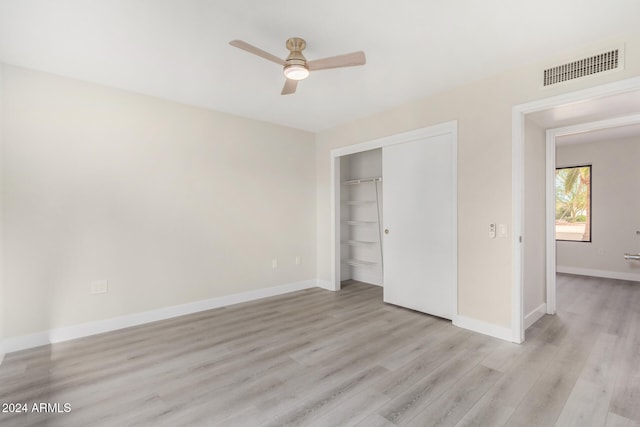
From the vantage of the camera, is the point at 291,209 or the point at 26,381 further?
the point at 291,209

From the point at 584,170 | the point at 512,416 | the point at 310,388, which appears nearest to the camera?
the point at 512,416

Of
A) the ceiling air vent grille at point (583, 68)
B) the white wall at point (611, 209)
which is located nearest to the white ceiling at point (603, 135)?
the white wall at point (611, 209)

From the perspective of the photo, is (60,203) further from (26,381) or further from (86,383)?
(86,383)

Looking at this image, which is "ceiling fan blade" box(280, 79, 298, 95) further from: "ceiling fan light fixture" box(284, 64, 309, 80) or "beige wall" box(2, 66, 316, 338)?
"beige wall" box(2, 66, 316, 338)

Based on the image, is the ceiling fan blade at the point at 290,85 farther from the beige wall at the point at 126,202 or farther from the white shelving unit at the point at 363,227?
the white shelving unit at the point at 363,227

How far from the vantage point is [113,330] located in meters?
3.18

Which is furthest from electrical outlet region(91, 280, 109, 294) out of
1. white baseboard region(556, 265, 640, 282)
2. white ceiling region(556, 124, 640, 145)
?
white baseboard region(556, 265, 640, 282)

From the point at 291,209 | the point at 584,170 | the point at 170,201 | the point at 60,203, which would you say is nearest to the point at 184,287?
the point at 170,201

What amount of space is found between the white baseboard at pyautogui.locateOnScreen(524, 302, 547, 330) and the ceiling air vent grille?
92.9 inches

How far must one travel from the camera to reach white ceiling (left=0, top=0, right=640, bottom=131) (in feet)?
6.58

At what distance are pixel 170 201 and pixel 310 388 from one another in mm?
2670

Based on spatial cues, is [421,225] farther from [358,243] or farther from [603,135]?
[603,135]

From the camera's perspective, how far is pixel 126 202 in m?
3.30

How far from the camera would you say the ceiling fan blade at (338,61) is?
87.0 inches
